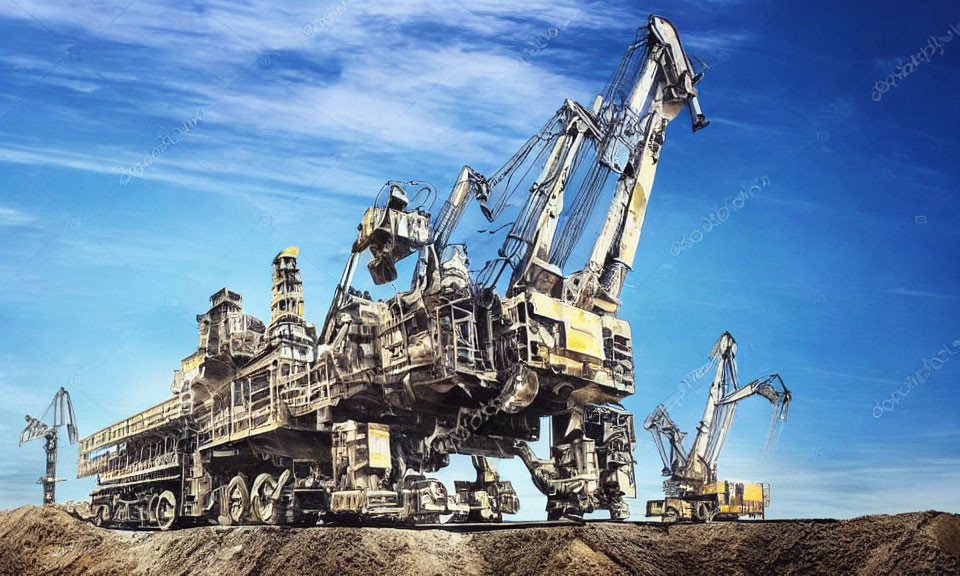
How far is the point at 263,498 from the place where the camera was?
3109cm

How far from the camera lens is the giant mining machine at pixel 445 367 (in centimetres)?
2627

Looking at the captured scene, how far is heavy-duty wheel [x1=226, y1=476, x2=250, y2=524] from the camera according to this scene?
105 ft

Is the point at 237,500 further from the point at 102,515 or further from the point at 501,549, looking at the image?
the point at 501,549

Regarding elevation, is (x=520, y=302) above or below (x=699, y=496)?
above

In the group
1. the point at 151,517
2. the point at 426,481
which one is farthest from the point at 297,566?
the point at 151,517

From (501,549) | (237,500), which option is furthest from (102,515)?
(501,549)

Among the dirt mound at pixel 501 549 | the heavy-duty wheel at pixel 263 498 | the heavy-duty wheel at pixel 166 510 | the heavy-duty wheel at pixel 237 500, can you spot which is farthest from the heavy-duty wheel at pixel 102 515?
the dirt mound at pixel 501 549

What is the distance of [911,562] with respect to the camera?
12492 millimetres

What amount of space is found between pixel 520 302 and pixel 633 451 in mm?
9171

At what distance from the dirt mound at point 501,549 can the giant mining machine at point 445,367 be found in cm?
719

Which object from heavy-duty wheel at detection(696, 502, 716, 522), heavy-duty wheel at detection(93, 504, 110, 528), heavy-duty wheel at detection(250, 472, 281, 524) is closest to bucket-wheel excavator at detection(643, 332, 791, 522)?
heavy-duty wheel at detection(696, 502, 716, 522)

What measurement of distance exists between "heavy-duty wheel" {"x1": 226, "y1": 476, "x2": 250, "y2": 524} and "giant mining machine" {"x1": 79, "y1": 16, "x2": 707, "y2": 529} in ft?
0.25

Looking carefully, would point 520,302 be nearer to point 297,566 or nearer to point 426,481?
point 426,481

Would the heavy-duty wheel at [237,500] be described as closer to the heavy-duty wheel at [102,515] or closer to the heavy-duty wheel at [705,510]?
the heavy-duty wheel at [102,515]
